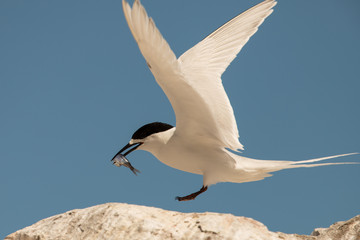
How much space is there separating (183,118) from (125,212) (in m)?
1.50

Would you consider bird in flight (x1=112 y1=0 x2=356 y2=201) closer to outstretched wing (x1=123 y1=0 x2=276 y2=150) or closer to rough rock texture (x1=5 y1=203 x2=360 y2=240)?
outstretched wing (x1=123 y1=0 x2=276 y2=150)

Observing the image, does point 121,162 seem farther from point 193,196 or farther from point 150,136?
point 193,196

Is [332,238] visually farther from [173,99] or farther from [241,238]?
[173,99]

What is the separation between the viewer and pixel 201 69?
612cm

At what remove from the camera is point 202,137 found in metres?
5.76

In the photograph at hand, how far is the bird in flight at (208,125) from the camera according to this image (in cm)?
543

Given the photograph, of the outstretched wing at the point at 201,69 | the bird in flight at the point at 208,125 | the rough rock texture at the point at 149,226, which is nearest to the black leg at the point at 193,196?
the bird in flight at the point at 208,125

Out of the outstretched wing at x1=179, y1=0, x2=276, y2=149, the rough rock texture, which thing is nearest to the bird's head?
the outstretched wing at x1=179, y1=0, x2=276, y2=149

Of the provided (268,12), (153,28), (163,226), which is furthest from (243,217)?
(268,12)

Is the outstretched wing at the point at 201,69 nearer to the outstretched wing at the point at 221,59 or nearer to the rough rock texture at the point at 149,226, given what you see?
the outstretched wing at the point at 221,59

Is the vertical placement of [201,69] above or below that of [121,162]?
above

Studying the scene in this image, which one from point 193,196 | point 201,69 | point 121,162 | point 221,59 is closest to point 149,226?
point 193,196

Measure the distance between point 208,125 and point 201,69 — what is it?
36.3 inches

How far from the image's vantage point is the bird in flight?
543cm
